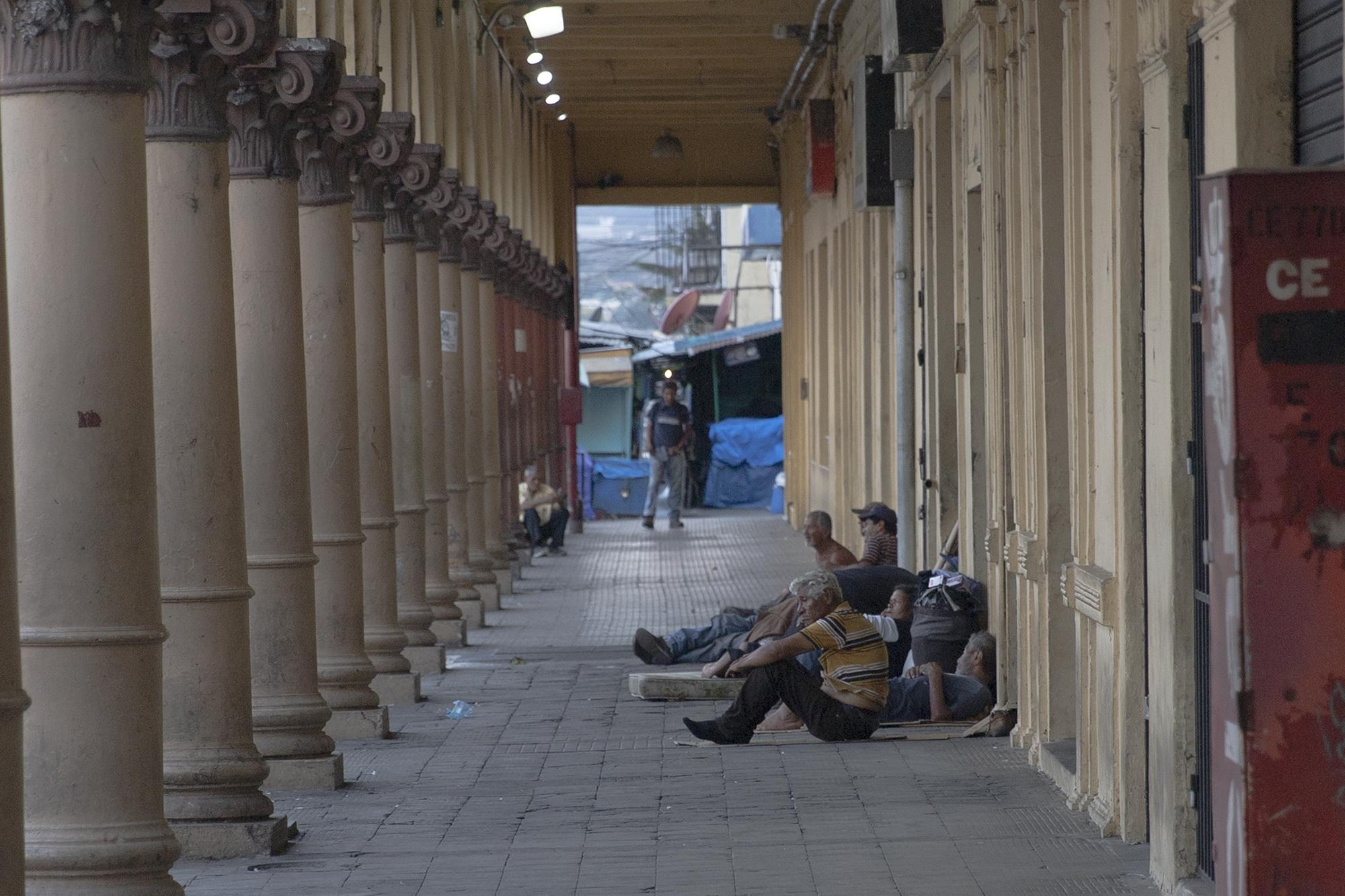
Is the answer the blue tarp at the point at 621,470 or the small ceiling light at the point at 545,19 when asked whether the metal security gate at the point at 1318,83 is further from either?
the blue tarp at the point at 621,470

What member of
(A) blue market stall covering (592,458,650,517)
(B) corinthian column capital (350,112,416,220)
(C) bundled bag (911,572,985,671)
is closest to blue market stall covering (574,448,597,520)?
(A) blue market stall covering (592,458,650,517)

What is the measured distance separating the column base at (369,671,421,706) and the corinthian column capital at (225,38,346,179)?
13.1 feet

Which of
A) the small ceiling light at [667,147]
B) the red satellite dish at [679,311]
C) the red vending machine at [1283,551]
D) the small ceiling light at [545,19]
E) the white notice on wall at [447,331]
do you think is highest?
the small ceiling light at [667,147]

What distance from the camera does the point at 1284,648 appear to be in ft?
9.88

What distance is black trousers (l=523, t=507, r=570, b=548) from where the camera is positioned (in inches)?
945

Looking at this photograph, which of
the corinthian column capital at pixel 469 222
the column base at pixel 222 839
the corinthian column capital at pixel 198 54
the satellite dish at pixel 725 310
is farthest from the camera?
the satellite dish at pixel 725 310

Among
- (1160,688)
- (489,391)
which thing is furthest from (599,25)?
(1160,688)

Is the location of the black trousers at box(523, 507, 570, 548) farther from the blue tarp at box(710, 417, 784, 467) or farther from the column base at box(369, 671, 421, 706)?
the column base at box(369, 671, 421, 706)

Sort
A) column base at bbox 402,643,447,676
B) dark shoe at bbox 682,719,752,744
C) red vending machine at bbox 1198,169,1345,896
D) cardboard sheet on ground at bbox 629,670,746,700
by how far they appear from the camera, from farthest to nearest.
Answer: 1. column base at bbox 402,643,447,676
2. cardboard sheet on ground at bbox 629,670,746,700
3. dark shoe at bbox 682,719,752,744
4. red vending machine at bbox 1198,169,1345,896

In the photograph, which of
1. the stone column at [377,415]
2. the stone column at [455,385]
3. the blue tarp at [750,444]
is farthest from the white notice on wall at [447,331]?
the blue tarp at [750,444]

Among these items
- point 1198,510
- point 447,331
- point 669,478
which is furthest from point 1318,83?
point 669,478

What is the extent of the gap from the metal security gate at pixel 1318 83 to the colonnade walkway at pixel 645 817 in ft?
9.17

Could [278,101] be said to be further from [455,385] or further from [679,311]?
[679,311]

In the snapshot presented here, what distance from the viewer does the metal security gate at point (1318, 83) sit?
4.91m
